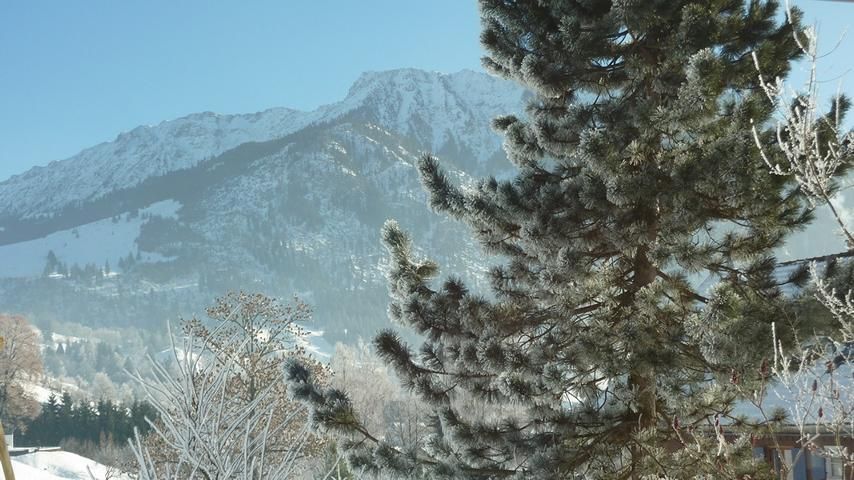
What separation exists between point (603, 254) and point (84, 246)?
18066cm

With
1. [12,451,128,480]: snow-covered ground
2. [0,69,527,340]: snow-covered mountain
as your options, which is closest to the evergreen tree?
[12,451,128,480]: snow-covered ground

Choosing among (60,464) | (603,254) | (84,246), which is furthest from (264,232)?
(603,254)

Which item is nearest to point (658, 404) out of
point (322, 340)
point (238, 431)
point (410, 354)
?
point (410, 354)

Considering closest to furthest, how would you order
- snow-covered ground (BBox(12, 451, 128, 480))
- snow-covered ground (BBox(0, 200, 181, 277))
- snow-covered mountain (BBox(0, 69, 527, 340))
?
snow-covered ground (BBox(12, 451, 128, 480)) < snow-covered mountain (BBox(0, 69, 527, 340)) < snow-covered ground (BBox(0, 200, 181, 277))

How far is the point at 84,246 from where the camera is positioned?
551 ft

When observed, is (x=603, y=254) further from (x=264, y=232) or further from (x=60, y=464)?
(x=264, y=232)

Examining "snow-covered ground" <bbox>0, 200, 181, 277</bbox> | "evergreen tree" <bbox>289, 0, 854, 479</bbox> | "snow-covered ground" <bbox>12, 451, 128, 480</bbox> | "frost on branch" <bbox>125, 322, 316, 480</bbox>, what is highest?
"snow-covered ground" <bbox>0, 200, 181, 277</bbox>

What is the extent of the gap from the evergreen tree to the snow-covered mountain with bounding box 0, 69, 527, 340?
433ft

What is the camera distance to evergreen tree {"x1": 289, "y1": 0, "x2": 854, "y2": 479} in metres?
3.20

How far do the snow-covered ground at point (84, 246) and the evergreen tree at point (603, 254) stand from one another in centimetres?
16678

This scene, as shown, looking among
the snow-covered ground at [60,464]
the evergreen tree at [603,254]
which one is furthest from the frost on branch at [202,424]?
the snow-covered ground at [60,464]

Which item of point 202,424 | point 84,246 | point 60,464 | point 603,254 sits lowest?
point 60,464

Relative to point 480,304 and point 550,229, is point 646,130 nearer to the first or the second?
point 550,229

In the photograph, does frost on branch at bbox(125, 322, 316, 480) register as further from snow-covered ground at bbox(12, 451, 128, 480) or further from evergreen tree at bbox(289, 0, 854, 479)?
snow-covered ground at bbox(12, 451, 128, 480)
